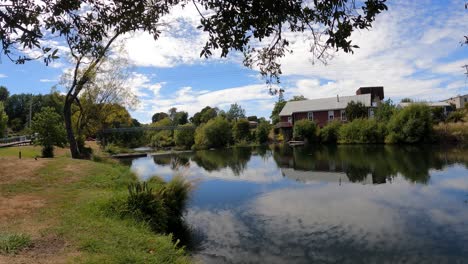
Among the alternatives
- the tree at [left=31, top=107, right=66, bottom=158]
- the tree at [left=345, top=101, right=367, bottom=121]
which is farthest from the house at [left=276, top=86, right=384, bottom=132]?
the tree at [left=31, top=107, right=66, bottom=158]

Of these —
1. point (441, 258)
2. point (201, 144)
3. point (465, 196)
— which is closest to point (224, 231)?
point (441, 258)

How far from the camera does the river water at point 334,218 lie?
30.0 feet

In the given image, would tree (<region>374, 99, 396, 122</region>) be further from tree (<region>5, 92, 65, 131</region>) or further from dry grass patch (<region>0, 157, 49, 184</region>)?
tree (<region>5, 92, 65, 131</region>)

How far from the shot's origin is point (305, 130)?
57000 millimetres

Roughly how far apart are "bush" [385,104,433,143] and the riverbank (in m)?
38.4

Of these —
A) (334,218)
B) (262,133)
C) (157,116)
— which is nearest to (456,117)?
(262,133)

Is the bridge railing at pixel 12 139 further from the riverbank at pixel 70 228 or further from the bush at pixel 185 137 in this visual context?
the riverbank at pixel 70 228

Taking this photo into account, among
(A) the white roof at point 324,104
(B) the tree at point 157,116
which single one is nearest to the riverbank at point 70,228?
(A) the white roof at point 324,104

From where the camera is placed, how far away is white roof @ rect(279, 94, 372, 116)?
189 feet

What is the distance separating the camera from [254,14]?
13.0 ft

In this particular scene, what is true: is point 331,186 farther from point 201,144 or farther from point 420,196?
point 201,144

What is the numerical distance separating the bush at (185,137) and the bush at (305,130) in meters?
22.0

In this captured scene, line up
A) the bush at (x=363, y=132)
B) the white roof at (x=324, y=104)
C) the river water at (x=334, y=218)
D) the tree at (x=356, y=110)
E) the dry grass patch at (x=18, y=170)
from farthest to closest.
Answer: the white roof at (x=324, y=104) → the tree at (x=356, y=110) → the bush at (x=363, y=132) → the dry grass patch at (x=18, y=170) → the river water at (x=334, y=218)

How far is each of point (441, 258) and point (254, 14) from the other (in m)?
7.66
